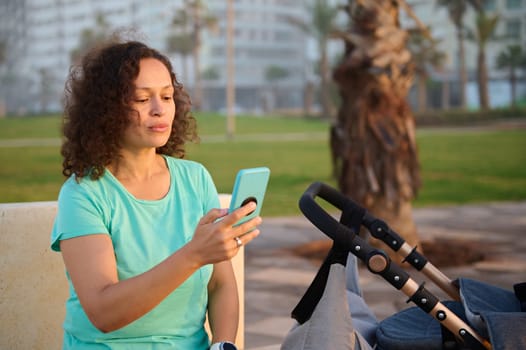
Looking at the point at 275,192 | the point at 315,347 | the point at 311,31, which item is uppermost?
the point at 311,31

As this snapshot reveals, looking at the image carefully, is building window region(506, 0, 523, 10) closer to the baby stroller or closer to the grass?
the grass

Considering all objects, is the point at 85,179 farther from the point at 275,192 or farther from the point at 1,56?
the point at 1,56

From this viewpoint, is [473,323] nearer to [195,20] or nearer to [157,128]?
[157,128]

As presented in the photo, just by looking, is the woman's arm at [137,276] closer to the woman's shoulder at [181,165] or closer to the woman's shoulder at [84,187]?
the woman's shoulder at [84,187]

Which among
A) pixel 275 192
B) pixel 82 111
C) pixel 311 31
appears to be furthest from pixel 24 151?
pixel 311 31

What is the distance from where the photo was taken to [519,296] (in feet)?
8.16

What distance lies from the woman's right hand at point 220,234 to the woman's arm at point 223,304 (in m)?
0.46

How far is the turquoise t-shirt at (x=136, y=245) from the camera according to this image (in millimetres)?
2065

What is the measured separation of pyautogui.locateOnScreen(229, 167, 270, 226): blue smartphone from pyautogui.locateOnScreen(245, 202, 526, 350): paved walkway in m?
Answer: 1.34

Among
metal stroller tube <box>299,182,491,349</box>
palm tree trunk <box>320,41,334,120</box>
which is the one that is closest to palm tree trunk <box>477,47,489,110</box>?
palm tree trunk <box>320,41,334,120</box>

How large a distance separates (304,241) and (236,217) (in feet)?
19.8

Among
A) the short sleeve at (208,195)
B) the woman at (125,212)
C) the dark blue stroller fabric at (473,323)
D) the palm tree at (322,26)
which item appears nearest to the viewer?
the woman at (125,212)

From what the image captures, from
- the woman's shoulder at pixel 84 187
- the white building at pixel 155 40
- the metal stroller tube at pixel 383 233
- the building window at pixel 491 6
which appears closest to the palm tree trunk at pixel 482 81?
the building window at pixel 491 6

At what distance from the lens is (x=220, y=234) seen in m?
1.79
